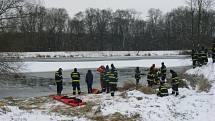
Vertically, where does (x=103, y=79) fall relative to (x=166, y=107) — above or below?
above

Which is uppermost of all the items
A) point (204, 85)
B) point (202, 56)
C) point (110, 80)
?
point (202, 56)

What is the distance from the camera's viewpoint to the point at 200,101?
811 inches

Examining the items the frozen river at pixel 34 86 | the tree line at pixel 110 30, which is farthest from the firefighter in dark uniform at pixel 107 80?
the tree line at pixel 110 30

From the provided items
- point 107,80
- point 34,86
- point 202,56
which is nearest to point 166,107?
point 107,80

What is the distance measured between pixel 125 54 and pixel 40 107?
183 ft

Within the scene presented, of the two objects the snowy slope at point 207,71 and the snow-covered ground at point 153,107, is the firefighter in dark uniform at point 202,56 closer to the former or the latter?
the snowy slope at point 207,71

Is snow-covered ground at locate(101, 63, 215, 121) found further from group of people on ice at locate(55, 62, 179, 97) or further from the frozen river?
the frozen river

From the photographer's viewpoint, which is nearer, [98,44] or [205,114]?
[205,114]

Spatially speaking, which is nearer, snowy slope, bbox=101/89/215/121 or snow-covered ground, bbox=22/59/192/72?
snowy slope, bbox=101/89/215/121

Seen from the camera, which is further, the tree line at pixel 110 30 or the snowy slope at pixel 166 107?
the tree line at pixel 110 30

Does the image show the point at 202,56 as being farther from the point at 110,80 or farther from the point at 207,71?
the point at 110,80

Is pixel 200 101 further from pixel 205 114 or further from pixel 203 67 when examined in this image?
pixel 203 67

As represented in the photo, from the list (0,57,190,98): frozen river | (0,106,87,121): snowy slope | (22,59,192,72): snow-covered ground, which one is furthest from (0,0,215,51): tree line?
(0,106,87,121): snowy slope

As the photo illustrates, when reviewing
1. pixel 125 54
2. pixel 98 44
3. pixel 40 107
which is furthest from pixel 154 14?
pixel 40 107
